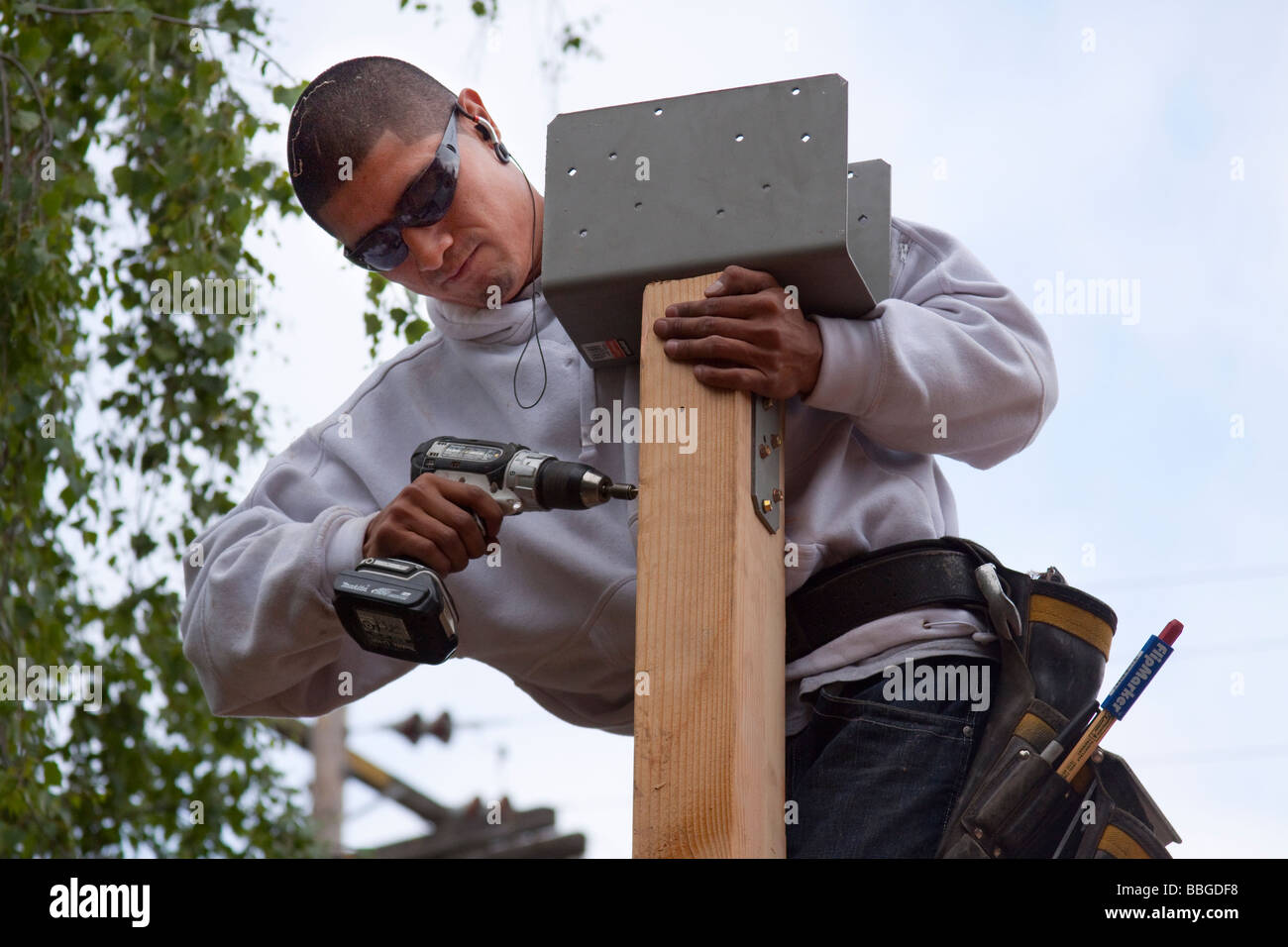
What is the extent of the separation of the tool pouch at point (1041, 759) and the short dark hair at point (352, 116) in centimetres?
110

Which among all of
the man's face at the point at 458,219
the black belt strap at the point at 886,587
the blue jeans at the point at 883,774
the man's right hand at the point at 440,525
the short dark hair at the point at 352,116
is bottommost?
the blue jeans at the point at 883,774

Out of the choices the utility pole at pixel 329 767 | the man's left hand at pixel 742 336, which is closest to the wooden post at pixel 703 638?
the man's left hand at pixel 742 336

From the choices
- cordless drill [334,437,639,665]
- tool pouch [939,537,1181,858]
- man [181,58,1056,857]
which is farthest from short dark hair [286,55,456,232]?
tool pouch [939,537,1181,858]

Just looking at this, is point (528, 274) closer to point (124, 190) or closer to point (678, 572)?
point (678, 572)

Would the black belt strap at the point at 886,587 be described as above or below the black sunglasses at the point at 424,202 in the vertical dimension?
below

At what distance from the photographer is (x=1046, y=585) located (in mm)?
2145

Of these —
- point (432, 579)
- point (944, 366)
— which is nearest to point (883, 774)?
point (944, 366)

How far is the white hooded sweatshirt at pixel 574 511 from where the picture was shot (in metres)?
2.15

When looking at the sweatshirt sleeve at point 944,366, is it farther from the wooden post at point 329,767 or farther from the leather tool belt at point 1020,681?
the wooden post at point 329,767

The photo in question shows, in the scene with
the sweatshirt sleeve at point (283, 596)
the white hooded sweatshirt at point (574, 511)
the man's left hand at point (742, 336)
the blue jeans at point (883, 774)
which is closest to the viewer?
the man's left hand at point (742, 336)

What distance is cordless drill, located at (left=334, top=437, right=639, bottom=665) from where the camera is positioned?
2129 millimetres

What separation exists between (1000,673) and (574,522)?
0.69 m

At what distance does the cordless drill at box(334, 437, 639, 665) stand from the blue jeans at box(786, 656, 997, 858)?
0.43 metres

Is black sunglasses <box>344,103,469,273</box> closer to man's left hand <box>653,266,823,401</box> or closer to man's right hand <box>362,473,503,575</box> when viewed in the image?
man's right hand <box>362,473,503,575</box>
